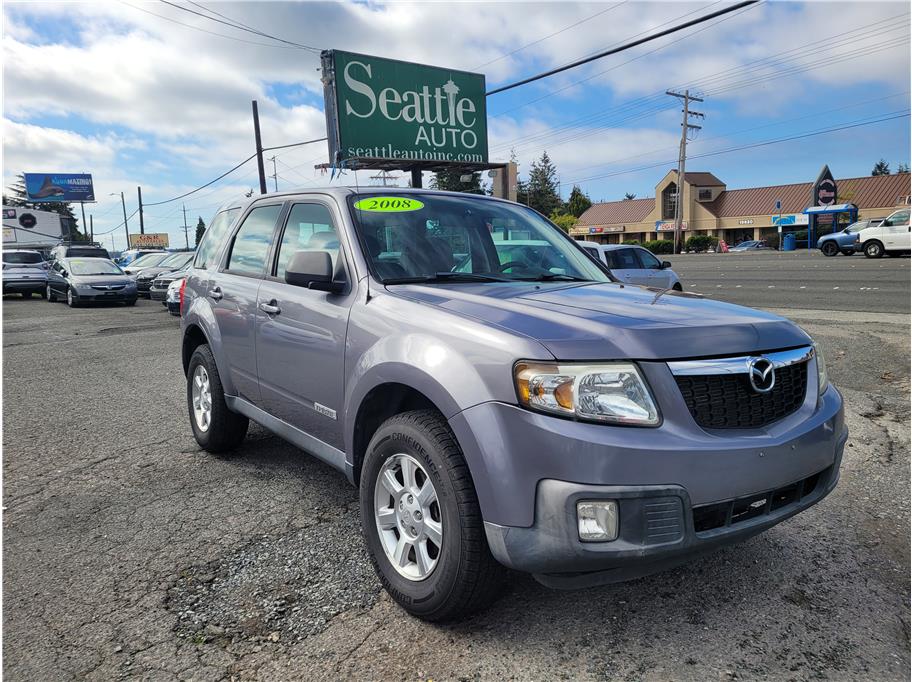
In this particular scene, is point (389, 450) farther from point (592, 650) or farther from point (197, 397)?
point (197, 397)

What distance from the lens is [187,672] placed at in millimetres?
2402

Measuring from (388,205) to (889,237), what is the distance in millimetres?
29707

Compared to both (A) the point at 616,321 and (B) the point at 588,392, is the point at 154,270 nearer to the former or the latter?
(A) the point at 616,321

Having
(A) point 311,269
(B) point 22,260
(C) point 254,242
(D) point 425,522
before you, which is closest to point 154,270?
(B) point 22,260

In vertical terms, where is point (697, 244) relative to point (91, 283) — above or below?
above

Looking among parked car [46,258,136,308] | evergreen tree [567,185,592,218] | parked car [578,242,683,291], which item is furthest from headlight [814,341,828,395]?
evergreen tree [567,185,592,218]

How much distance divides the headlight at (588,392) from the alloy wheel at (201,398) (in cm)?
310

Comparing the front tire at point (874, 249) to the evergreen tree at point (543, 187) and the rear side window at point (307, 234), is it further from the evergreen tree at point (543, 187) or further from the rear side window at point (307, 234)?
the evergreen tree at point (543, 187)

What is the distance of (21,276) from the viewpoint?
22.6 m

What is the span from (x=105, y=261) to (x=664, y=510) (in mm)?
22034

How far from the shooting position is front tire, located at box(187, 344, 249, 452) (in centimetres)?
455

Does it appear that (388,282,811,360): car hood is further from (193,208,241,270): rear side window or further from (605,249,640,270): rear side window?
(605,249,640,270): rear side window

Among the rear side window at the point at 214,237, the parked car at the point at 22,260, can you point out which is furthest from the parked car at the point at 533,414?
the parked car at the point at 22,260

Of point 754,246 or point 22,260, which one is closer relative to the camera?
point 22,260
